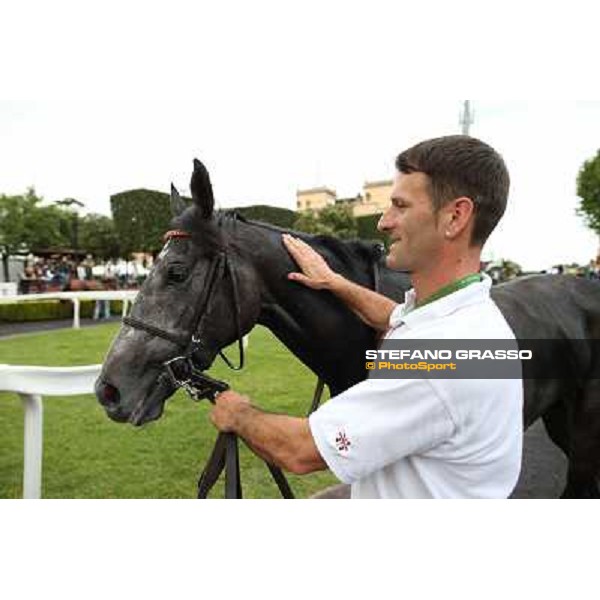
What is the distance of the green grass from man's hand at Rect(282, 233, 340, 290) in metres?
1.97

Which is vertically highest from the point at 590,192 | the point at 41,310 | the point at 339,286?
the point at 590,192

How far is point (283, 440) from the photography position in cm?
116

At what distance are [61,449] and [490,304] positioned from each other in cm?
385

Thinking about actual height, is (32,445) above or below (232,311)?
below

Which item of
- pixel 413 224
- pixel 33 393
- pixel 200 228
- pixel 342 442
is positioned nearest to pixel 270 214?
pixel 200 228

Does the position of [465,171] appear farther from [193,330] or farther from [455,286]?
[193,330]

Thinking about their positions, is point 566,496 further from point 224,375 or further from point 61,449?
point 224,375

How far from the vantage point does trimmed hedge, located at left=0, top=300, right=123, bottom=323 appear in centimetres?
960

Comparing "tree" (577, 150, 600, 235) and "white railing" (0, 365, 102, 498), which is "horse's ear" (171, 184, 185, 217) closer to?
"white railing" (0, 365, 102, 498)

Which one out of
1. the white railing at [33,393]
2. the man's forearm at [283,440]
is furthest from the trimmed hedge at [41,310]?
the man's forearm at [283,440]

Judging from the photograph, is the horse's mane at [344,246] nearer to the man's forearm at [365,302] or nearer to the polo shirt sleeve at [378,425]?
the man's forearm at [365,302]

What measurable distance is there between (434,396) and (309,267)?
3.78 ft
